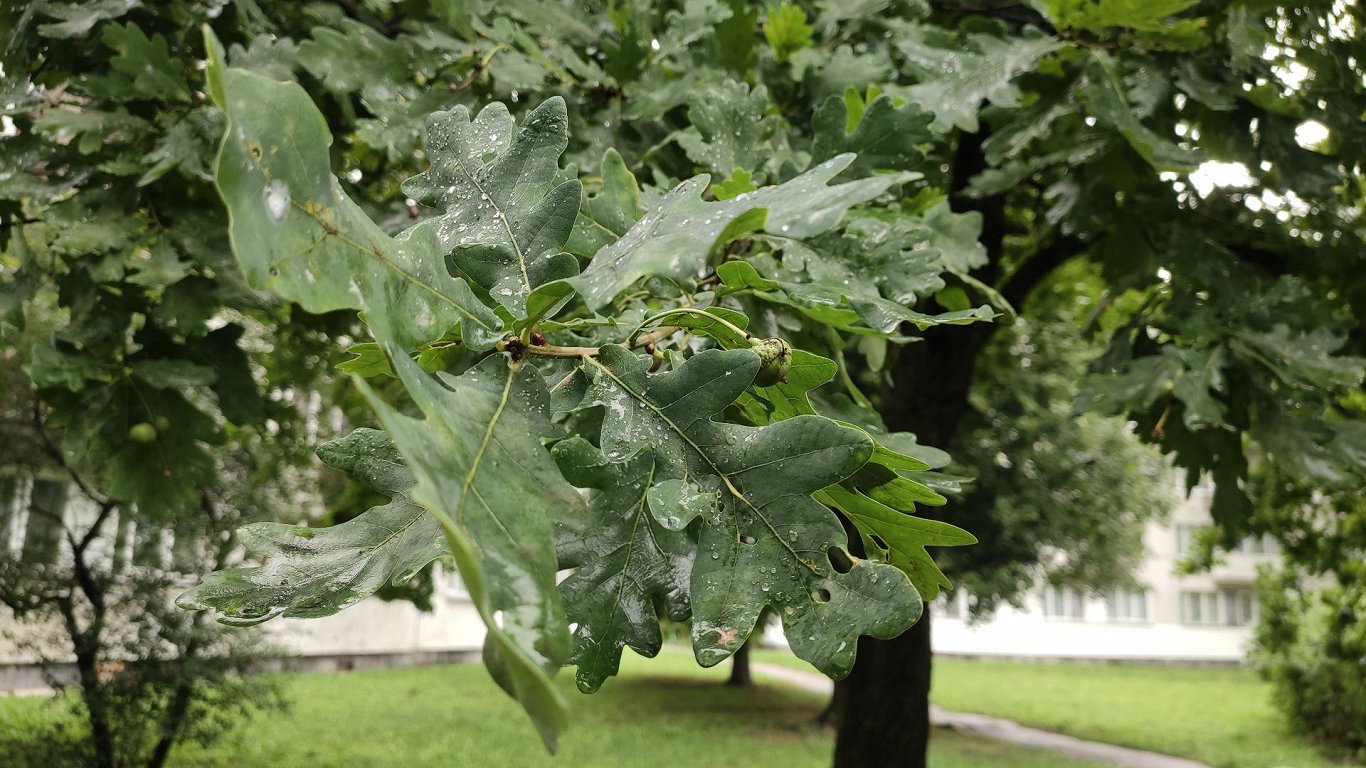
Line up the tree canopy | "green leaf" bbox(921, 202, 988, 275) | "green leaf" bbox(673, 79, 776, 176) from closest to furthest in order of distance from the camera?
1. the tree canopy
2. "green leaf" bbox(673, 79, 776, 176)
3. "green leaf" bbox(921, 202, 988, 275)

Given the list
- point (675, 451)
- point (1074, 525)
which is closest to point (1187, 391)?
point (675, 451)

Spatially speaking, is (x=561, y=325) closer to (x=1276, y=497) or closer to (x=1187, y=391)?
(x=1187, y=391)

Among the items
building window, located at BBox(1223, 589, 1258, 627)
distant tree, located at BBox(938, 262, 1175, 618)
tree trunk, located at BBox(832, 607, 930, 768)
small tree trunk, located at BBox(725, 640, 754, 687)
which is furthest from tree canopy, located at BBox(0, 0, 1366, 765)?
building window, located at BBox(1223, 589, 1258, 627)

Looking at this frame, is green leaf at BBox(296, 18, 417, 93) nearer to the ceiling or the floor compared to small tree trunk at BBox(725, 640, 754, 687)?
nearer to the ceiling

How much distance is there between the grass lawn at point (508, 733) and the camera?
398 inches

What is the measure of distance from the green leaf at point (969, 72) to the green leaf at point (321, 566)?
75.6 inches

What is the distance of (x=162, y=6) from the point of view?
299 cm

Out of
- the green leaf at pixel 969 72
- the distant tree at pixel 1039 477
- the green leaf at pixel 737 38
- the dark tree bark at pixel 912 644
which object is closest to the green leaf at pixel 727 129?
the green leaf at pixel 737 38

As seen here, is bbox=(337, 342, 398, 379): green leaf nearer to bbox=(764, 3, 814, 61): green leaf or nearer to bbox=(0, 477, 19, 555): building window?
bbox=(764, 3, 814, 61): green leaf

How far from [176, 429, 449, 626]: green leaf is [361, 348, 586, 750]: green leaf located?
0.12 m

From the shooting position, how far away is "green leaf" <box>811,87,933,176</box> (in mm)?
1810

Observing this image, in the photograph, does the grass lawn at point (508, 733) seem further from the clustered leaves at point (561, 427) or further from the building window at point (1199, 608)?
the building window at point (1199, 608)

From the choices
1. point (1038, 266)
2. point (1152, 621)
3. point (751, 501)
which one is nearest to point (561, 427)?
point (751, 501)

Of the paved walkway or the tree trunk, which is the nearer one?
the tree trunk
